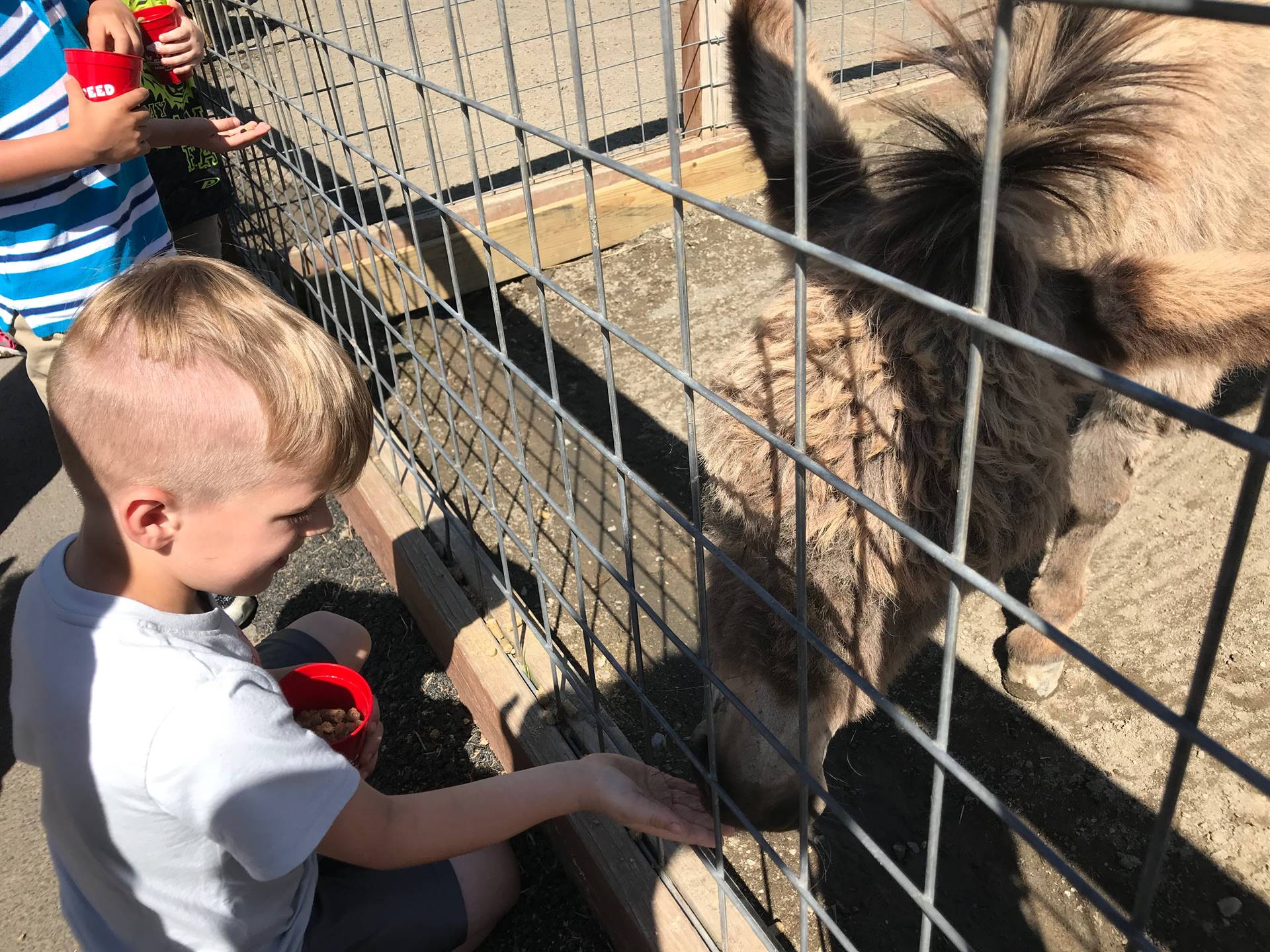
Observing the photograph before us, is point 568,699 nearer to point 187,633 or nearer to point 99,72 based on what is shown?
point 187,633

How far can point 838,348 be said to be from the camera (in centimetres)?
163

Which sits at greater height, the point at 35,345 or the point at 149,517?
the point at 149,517

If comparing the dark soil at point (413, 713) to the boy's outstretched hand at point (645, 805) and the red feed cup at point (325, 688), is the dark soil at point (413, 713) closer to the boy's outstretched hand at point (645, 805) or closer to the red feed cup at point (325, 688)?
the red feed cup at point (325, 688)

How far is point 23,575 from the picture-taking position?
3420 millimetres

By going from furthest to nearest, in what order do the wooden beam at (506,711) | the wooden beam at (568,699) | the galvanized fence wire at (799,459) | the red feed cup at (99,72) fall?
1. the red feed cup at (99,72)
2. the wooden beam at (506,711)
3. the wooden beam at (568,699)
4. the galvanized fence wire at (799,459)

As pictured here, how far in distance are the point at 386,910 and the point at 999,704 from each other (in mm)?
1863

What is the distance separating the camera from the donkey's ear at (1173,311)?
1.29m

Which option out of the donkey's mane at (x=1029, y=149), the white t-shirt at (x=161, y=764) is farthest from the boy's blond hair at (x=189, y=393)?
the donkey's mane at (x=1029, y=149)

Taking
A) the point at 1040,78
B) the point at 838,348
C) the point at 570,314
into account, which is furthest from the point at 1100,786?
the point at 570,314

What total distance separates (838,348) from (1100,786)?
65.1 inches

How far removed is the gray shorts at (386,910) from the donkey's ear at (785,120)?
67.2 inches

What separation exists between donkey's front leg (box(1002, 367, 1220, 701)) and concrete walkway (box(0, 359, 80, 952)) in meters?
2.69

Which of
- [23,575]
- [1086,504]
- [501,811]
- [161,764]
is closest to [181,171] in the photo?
[23,575]

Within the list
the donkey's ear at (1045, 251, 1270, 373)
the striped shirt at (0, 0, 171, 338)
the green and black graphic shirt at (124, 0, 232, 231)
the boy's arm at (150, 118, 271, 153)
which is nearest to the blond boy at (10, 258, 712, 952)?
the striped shirt at (0, 0, 171, 338)
